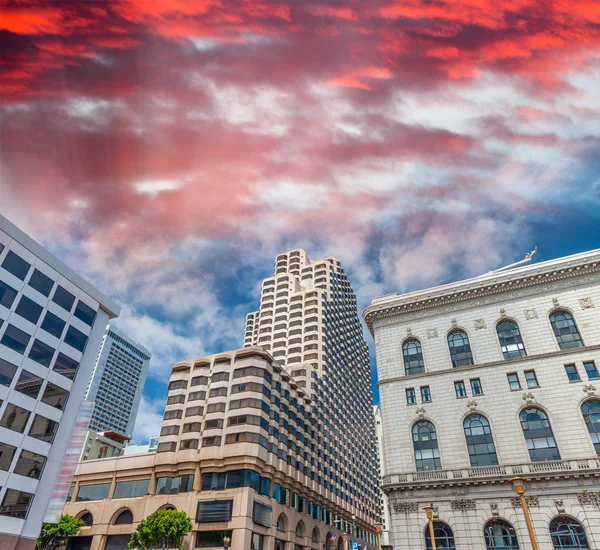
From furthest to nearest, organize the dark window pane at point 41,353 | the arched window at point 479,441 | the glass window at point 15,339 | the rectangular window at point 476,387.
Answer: the rectangular window at point 476,387
the arched window at point 479,441
the dark window pane at point 41,353
the glass window at point 15,339

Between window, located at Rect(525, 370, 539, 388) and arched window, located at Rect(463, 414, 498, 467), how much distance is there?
571 cm

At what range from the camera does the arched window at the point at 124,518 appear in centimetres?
5985

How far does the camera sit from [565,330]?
4659 cm

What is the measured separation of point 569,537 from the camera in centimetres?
3659

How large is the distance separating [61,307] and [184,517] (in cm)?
2874

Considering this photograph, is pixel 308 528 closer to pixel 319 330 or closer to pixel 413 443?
pixel 413 443

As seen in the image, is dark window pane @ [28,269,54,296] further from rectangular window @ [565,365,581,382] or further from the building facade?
rectangular window @ [565,365,581,382]

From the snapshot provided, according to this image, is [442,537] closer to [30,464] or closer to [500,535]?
[500,535]

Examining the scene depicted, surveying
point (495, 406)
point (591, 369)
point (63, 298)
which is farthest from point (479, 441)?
point (63, 298)

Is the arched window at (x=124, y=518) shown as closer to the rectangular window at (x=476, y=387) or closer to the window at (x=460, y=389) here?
the window at (x=460, y=389)

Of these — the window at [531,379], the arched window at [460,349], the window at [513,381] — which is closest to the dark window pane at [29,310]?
the arched window at [460,349]

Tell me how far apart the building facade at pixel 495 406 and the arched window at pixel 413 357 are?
122 mm

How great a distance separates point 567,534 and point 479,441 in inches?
377

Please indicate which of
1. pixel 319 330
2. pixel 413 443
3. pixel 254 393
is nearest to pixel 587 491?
pixel 413 443
